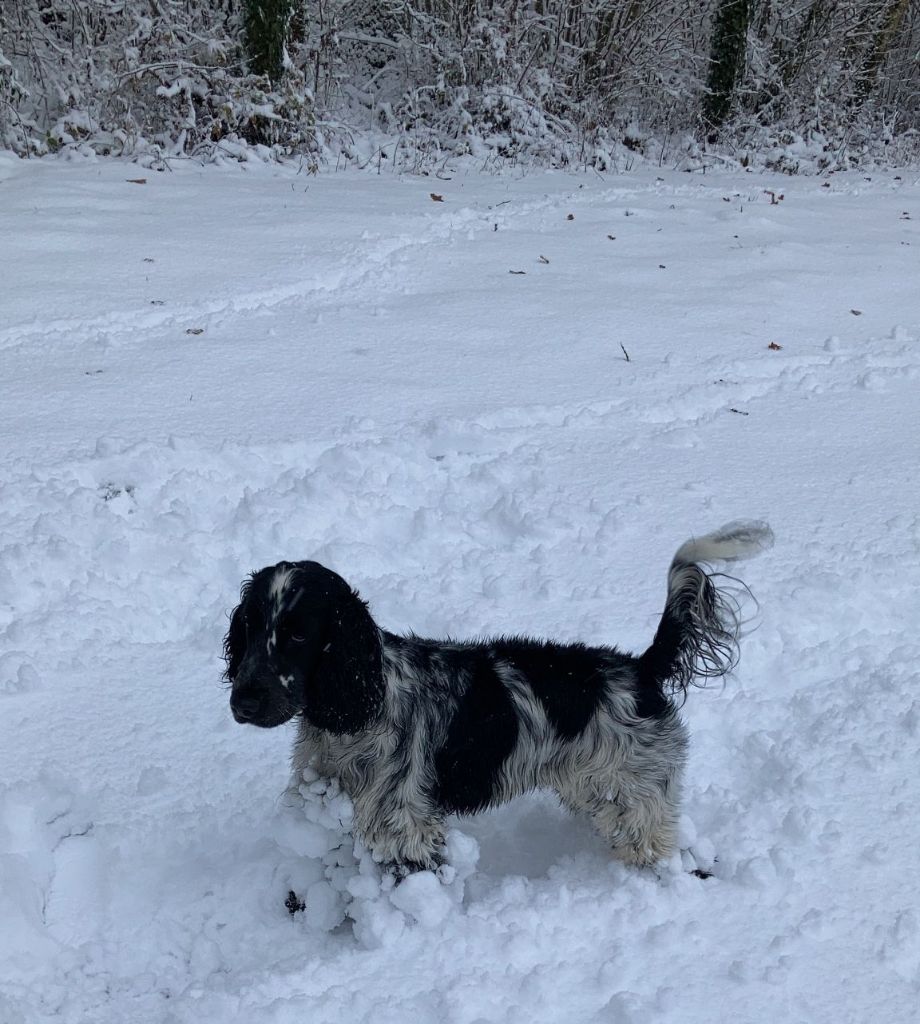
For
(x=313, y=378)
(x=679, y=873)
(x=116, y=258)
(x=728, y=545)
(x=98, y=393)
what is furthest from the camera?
(x=116, y=258)

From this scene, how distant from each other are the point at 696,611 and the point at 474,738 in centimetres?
81

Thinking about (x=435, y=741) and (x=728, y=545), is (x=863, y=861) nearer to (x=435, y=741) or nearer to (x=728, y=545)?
(x=728, y=545)

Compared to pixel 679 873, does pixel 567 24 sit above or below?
above

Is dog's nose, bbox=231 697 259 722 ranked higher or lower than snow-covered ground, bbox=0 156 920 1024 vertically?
higher

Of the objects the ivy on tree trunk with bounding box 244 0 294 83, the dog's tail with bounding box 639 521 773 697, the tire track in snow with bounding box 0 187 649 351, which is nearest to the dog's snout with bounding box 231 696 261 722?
the dog's tail with bounding box 639 521 773 697

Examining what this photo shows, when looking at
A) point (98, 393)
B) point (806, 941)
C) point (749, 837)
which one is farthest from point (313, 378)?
point (806, 941)

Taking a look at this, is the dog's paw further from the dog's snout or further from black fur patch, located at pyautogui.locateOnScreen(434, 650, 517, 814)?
the dog's snout

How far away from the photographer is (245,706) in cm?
248

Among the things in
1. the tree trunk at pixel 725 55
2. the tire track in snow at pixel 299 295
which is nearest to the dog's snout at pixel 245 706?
the tire track in snow at pixel 299 295

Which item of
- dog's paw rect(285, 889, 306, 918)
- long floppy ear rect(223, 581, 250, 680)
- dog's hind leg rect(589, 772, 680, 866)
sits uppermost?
long floppy ear rect(223, 581, 250, 680)

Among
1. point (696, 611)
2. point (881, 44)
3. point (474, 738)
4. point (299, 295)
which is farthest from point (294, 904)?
point (881, 44)

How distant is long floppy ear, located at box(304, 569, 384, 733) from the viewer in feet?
8.55

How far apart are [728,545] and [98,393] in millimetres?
3913

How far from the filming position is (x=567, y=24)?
14.2 m
